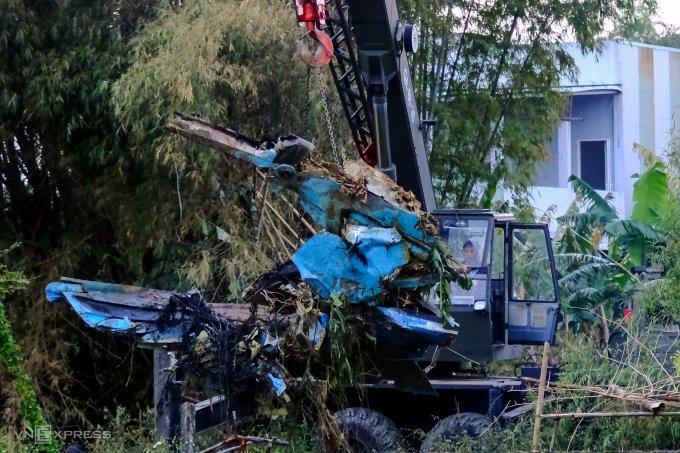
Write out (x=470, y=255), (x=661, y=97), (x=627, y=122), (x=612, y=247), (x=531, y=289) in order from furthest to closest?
(x=661, y=97)
(x=627, y=122)
(x=612, y=247)
(x=531, y=289)
(x=470, y=255)

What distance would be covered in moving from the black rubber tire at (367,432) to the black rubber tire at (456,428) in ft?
1.01

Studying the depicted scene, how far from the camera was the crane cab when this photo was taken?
11203 mm

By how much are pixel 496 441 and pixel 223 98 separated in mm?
5114

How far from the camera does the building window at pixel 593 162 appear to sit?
24172mm

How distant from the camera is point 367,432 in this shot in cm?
1084

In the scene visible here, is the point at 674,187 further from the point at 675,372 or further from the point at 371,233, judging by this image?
the point at 371,233

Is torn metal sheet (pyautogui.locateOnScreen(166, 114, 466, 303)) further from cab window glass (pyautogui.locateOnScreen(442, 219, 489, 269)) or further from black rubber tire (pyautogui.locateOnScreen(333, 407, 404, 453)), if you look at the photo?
cab window glass (pyautogui.locateOnScreen(442, 219, 489, 269))

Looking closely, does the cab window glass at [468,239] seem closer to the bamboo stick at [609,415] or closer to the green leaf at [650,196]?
the bamboo stick at [609,415]

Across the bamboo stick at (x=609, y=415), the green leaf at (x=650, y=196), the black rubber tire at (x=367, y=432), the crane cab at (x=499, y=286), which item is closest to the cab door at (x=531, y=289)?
the crane cab at (x=499, y=286)

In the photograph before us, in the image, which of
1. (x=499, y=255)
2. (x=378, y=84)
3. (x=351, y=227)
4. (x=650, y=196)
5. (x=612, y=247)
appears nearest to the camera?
(x=351, y=227)

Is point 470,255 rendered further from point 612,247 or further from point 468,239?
point 612,247

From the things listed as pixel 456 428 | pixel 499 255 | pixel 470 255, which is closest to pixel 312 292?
pixel 456 428

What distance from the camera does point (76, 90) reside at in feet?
44.1

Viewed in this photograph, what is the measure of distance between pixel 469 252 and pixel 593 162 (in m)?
13.7
